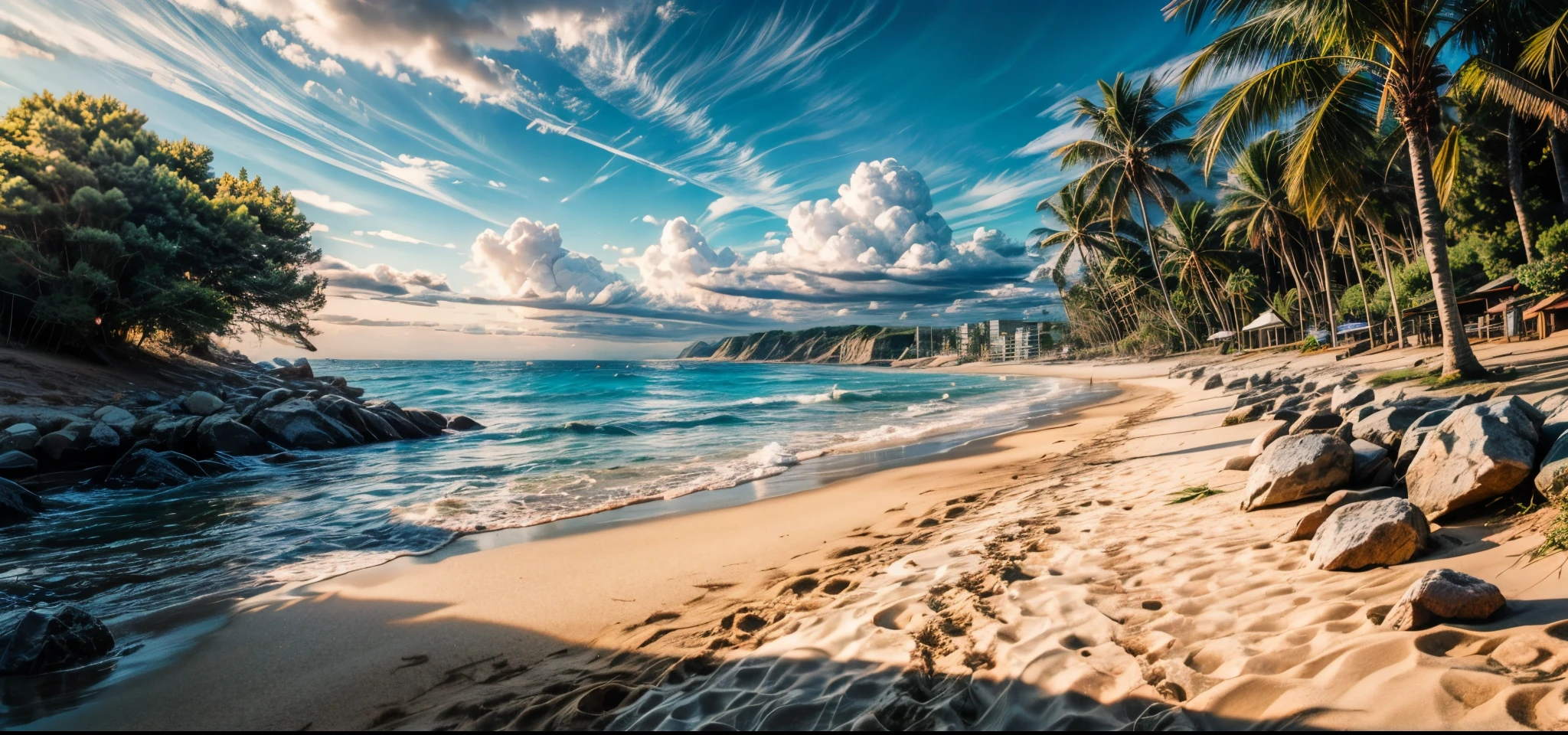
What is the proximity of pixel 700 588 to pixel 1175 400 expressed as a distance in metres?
17.2

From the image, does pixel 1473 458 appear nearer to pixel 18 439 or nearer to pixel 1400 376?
pixel 1400 376

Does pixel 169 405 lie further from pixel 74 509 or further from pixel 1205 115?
pixel 1205 115

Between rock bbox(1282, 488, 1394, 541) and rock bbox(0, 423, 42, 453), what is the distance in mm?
17671

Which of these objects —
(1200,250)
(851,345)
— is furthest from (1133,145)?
(851,345)

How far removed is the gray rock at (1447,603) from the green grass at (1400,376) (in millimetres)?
10794

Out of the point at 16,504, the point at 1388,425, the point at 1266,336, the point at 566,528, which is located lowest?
the point at 566,528

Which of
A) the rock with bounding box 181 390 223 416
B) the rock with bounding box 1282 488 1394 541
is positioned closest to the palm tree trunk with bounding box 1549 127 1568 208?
the rock with bounding box 1282 488 1394 541

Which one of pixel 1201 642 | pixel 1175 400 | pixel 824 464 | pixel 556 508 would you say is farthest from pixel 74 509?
pixel 1175 400

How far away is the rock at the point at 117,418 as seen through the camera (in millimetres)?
11883

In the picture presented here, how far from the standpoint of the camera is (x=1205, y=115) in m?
11.1

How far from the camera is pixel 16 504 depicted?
7480 millimetres

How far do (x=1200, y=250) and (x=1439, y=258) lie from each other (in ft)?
118

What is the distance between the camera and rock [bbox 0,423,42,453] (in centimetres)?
1003

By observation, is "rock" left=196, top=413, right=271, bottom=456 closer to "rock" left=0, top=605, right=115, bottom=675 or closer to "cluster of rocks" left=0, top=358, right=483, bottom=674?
"cluster of rocks" left=0, top=358, right=483, bottom=674
